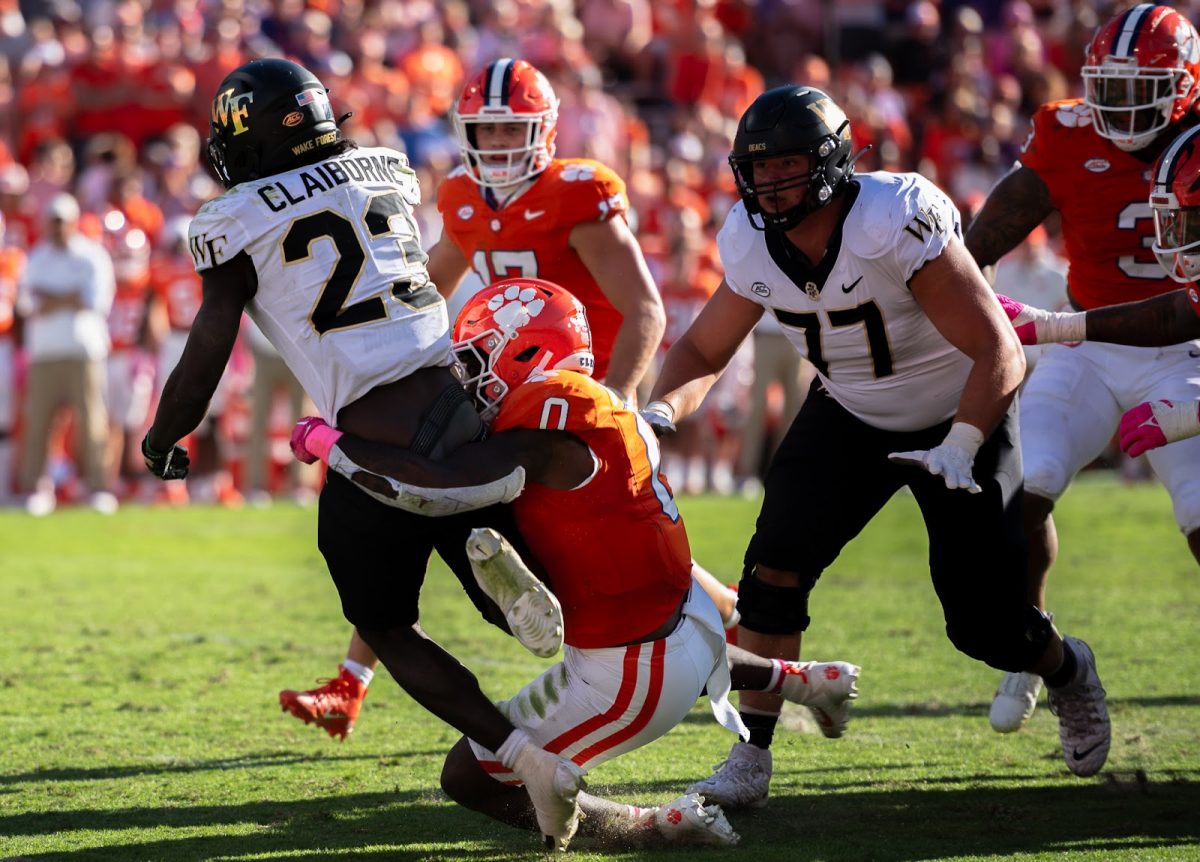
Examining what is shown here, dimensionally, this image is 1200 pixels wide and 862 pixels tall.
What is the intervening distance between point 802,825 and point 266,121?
2.17m

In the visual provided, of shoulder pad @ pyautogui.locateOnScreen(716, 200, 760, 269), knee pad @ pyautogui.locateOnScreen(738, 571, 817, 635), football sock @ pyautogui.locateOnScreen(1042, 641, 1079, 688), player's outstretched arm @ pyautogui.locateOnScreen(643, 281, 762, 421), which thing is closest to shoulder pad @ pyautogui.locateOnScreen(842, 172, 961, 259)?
shoulder pad @ pyautogui.locateOnScreen(716, 200, 760, 269)

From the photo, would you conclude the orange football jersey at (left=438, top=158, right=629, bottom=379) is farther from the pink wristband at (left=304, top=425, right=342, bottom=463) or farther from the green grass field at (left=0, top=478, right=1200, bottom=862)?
the pink wristband at (left=304, top=425, right=342, bottom=463)

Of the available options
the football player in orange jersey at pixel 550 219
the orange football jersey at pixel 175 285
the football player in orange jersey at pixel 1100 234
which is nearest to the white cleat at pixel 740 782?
the football player in orange jersey at pixel 550 219

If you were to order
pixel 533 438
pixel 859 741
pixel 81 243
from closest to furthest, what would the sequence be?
pixel 533 438
pixel 859 741
pixel 81 243

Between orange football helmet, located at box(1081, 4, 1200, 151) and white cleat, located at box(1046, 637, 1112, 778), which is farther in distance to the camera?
orange football helmet, located at box(1081, 4, 1200, 151)

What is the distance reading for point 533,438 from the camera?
12.0ft

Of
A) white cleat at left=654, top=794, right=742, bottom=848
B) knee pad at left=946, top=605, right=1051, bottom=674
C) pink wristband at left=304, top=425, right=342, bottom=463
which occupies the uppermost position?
pink wristband at left=304, top=425, right=342, bottom=463

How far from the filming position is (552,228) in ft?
17.2

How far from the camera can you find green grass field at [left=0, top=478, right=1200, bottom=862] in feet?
12.9

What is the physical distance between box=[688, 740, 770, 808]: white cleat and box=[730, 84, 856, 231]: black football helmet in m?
1.39

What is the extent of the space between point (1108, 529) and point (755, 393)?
10.5 ft

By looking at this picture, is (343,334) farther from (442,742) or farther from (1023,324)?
(1023,324)

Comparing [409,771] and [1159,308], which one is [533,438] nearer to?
[409,771]

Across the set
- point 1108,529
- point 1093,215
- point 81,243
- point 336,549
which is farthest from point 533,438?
point 81,243
